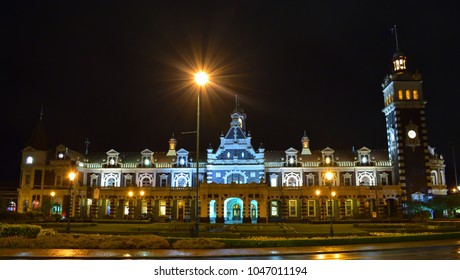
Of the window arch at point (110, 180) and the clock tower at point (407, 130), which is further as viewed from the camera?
the window arch at point (110, 180)

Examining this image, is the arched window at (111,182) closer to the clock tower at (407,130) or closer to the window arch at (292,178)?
the window arch at (292,178)

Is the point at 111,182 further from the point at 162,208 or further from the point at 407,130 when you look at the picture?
the point at 407,130

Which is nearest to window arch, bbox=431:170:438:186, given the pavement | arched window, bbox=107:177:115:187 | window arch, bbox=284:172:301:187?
window arch, bbox=284:172:301:187

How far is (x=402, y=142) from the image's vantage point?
2685 inches

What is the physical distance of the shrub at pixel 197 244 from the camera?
26.4 meters

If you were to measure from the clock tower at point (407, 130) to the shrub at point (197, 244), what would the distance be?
4990 cm

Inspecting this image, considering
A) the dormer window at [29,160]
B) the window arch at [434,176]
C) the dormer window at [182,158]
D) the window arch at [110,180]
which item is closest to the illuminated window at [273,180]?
the dormer window at [182,158]

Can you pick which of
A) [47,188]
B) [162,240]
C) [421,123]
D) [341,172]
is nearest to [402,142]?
[421,123]

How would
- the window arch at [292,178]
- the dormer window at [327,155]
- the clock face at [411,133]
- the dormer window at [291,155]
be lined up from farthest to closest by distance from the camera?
the dormer window at [291,155]
the dormer window at [327,155]
the window arch at [292,178]
the clock face at [411,133]

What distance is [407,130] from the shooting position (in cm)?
6862

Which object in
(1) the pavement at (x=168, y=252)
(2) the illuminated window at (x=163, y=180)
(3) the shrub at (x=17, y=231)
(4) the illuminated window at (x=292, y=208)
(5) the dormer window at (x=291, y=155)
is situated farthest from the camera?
(2) the illuminated window at (x=163, y=180)

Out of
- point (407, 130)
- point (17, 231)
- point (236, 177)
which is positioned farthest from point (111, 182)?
point (407, 130)
